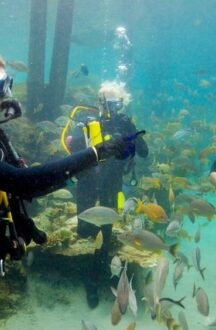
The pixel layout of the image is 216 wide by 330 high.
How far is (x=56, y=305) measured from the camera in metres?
6.20

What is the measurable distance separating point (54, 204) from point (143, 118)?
50.0 ft

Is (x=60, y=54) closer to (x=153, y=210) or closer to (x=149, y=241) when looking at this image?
(x=153, y=210)

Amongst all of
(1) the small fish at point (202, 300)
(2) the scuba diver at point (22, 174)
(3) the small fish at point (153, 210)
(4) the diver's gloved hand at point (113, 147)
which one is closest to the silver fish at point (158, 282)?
(1) the small fish at point (202, 300)

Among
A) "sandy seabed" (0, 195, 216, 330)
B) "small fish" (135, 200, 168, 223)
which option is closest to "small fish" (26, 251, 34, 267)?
"sandy seabed" (0, 195, 216, 330)

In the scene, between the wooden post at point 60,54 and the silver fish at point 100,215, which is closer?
the silver fish at point 100,215

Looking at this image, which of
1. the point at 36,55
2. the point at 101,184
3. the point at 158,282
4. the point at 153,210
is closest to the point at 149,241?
the point at 158,282

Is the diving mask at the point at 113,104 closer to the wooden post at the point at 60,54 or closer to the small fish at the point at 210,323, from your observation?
the small fish at the point at 210,323

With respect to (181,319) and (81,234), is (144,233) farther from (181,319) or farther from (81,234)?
(81,234)

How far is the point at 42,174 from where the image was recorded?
230 centimetres

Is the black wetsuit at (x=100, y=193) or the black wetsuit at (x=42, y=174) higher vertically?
the black wetsuit at (x=42, y=174)

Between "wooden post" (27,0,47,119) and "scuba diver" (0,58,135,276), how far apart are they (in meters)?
11.2

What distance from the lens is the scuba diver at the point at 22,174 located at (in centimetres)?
228

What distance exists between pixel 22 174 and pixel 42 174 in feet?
0.40

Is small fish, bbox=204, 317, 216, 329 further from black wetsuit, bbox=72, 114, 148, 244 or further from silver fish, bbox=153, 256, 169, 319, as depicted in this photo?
black wetsuit, bbox=72, 114, 148, 244
